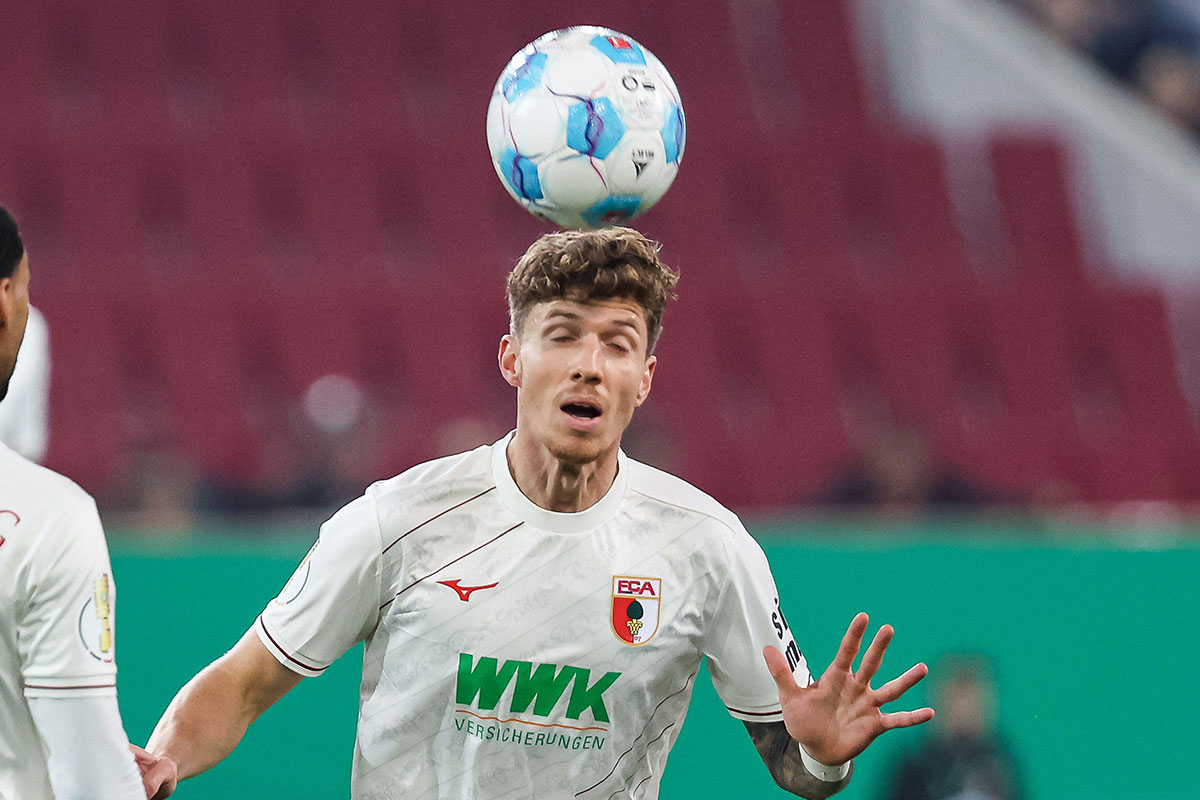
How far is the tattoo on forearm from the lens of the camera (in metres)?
3.24

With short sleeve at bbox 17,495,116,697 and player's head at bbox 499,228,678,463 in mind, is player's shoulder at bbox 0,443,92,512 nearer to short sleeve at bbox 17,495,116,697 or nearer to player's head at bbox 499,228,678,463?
short sleeve at bbox 17,495,116,697

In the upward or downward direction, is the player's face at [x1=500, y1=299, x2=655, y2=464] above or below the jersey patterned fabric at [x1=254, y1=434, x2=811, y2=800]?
above

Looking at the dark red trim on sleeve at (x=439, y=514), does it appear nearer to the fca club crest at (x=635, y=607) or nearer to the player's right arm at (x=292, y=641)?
the player's right arm at (x=292, y=641)

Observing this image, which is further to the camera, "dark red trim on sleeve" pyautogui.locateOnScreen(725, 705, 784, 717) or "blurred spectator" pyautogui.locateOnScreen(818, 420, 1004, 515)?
"blurred spectator" pyautogui.locateOnScreen(818, 420, 1004, 515)

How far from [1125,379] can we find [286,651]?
7.40 metres

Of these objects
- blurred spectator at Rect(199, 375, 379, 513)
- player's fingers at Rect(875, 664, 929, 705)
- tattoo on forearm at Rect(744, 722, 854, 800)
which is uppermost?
player's fingers at Rect(875, 664, 929, 705)

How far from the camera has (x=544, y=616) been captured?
3197mm

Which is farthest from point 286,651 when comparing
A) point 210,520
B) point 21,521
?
point 210,520

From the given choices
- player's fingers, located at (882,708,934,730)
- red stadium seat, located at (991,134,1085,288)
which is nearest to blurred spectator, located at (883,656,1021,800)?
player's fingers, located at (882,708,934,730)

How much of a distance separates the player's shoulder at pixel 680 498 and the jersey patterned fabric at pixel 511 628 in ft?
0.10

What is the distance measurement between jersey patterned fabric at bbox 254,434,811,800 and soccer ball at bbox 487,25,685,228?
2.02 ft

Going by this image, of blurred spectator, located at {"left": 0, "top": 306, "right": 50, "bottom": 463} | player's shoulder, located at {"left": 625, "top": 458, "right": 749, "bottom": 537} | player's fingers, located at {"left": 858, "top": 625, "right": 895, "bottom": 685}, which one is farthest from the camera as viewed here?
blurred spectator, located at {"left": 0, "top": 306, "right": 50, "bottom": 463}

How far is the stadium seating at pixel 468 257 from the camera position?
857 centimetres

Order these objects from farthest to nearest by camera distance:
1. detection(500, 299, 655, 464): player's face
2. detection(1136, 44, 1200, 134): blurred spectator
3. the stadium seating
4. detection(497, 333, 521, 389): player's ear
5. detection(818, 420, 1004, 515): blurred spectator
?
detection(1136, 44, 1200, 134): blurred spectator < the stadium seating < detection(818, 420, 1004, 515): blurred spectator < detection(497, 333, 521, 389): player's ear < detection(500, 299, 655, 464): player's face
